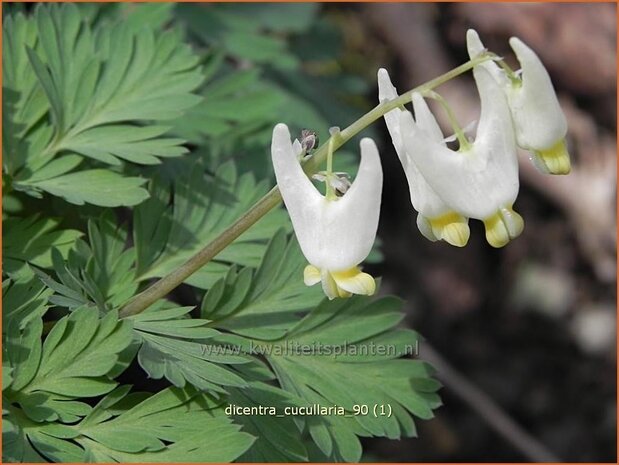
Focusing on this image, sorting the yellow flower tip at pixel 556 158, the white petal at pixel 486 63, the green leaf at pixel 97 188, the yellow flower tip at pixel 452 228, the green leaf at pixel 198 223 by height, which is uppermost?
the white petal at pixel 486 63

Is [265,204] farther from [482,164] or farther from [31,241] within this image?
[31,241]

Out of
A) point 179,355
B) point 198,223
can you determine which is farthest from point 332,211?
point 198,223

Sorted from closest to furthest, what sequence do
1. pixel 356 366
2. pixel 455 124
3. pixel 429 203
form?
pixel 455 124 → pixel 429 203 → pixel 356 366

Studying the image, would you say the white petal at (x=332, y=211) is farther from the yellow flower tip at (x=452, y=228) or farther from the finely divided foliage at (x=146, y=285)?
the finely divided foliage at (x=146, y=285)

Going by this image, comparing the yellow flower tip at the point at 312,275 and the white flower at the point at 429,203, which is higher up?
the white flower at the point at 429,203

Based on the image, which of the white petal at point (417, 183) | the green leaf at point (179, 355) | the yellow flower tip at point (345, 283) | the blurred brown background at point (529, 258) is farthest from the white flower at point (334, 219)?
the blurred brown background at point (529, 258)

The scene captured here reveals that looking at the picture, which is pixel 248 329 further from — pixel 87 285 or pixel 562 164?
pixel 562 164

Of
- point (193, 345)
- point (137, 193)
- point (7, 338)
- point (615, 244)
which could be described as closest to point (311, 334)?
point (193, 345)
